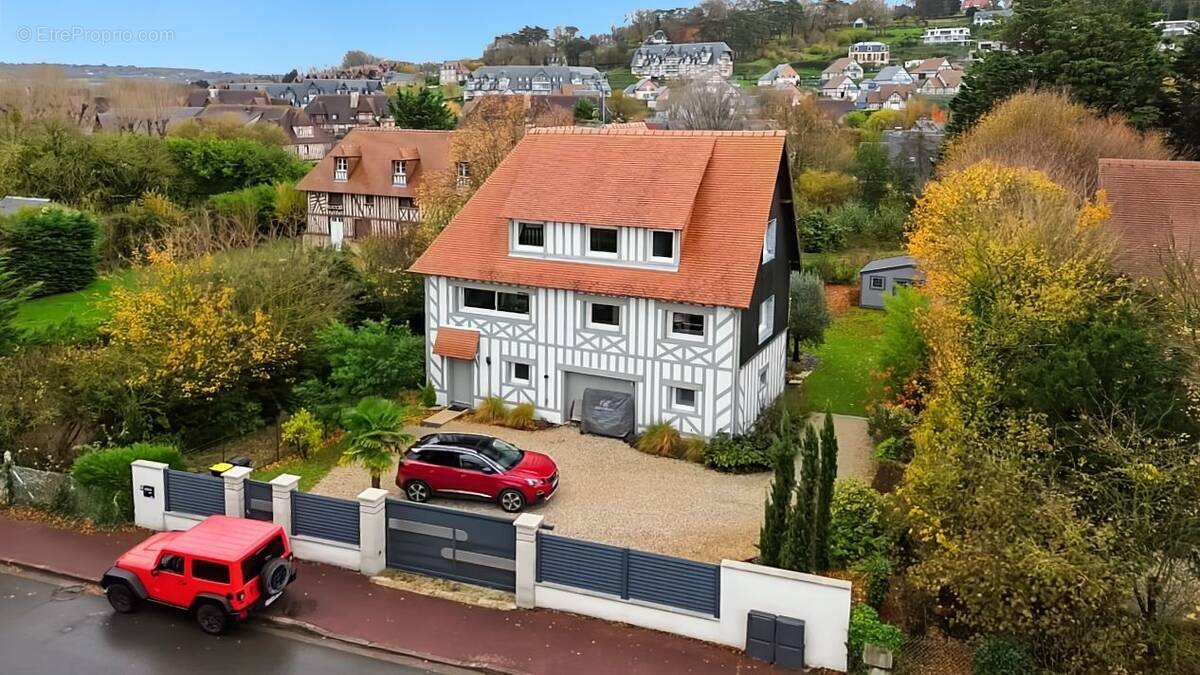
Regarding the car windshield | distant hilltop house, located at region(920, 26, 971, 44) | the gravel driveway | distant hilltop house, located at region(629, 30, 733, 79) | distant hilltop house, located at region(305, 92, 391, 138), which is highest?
distant hilltop house, located at region(920, 26, 971, 44)

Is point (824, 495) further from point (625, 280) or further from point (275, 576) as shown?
point (625, 280)

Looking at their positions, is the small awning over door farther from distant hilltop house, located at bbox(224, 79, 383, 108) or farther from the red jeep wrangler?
distant hilltop house, located at bbox(224, 79, 383, 108)

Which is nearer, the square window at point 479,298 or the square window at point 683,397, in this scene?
the square window at point 683,397

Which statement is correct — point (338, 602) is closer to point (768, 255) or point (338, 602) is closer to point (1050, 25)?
point (768, 255)

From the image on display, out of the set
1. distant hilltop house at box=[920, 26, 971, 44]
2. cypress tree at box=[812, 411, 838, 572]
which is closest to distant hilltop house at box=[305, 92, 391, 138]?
cypress tree at box=[812, 411, 838, 572]

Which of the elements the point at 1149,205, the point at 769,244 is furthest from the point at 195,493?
the point at 1149,205

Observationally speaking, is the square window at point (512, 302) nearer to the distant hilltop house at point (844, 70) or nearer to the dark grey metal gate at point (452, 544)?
the dark grey metal gate at point (452, 544)

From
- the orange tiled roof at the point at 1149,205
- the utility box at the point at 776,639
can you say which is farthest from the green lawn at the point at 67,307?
the orange tiled roof at the point at 1149,205

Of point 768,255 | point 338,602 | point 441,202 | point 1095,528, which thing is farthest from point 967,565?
point 441,202
